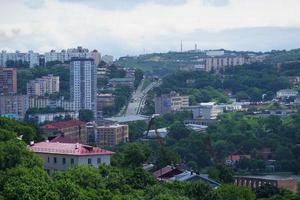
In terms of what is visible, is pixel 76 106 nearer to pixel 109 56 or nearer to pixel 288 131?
pixel 288 131

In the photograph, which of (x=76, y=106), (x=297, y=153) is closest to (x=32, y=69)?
(x=76, y=106)

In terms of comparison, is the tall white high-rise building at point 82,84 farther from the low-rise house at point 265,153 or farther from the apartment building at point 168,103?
the low-rise house at point 265,153

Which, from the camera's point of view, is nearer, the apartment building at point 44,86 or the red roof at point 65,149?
the red roof at point 65,149

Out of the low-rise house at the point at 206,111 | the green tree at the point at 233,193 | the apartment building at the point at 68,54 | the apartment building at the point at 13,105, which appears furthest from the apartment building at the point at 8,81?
the green tree at the point at 233,193

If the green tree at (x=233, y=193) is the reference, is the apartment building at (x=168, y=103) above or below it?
below

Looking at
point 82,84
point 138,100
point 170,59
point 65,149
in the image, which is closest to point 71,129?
point 82,84

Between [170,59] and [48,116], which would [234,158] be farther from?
[170,59]
